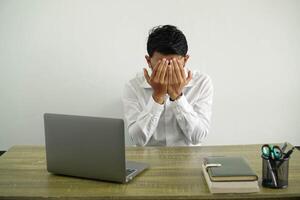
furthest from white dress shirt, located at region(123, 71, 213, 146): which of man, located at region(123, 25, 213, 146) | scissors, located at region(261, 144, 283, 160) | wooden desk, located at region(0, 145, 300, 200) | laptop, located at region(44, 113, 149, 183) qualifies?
scissors, located at region(261, 144, 283, 160)

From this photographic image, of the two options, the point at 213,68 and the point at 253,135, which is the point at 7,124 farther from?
the point at 253,135

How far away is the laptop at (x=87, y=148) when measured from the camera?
130 centimetres

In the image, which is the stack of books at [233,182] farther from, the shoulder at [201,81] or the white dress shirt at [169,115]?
the shoulder at [201,81]

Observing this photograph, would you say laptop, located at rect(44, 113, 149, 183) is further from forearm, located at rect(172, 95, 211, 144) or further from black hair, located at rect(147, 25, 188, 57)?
black hair, located at rect(147, 25, 188, 57)

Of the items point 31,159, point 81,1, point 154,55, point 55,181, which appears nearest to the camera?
point 55,181

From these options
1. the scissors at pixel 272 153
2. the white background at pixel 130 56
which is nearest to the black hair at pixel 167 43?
the white background at pixel 130 56

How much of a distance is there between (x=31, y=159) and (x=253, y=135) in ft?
5.69

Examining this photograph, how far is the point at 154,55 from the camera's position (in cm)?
197

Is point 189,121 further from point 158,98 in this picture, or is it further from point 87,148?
point 87,148

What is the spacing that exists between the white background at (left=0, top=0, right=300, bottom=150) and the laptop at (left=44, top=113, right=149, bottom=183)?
4.38 ft

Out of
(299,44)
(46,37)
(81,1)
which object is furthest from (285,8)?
(46,37)

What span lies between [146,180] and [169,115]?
74 centimetres

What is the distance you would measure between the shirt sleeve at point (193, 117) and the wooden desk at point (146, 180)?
195 millimetres

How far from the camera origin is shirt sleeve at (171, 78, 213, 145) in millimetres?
1902
